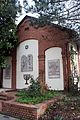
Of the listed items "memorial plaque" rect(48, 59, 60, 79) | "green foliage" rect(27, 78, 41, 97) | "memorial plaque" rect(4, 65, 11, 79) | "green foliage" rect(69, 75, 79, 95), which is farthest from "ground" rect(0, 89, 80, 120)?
"memorial plaque" rect(4, 65, 11, 79)

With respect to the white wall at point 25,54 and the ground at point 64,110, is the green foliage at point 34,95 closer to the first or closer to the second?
the ground at point 64,110

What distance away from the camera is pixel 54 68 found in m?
14.3

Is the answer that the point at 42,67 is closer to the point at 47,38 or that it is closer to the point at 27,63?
the point at 27,63

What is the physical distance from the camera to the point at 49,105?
404 inches

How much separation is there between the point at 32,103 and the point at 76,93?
134 inches

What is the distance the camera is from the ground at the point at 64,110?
29.8 ft

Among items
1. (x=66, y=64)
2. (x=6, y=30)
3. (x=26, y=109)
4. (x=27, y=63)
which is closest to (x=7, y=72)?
(x=27, y=63)

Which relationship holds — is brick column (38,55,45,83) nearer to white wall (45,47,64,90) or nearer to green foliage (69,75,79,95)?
white wall (45,47,64,90)

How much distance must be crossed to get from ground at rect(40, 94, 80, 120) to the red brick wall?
9.81 ft

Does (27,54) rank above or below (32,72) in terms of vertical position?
above

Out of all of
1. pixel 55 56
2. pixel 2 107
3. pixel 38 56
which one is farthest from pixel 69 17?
pixel 2 107

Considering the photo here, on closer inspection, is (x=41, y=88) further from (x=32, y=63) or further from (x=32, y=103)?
(x=32, y=63)

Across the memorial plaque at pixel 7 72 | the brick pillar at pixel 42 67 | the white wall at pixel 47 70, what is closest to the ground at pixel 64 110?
the white wall at pixel 47 70

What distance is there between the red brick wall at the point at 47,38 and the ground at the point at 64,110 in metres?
2.99
